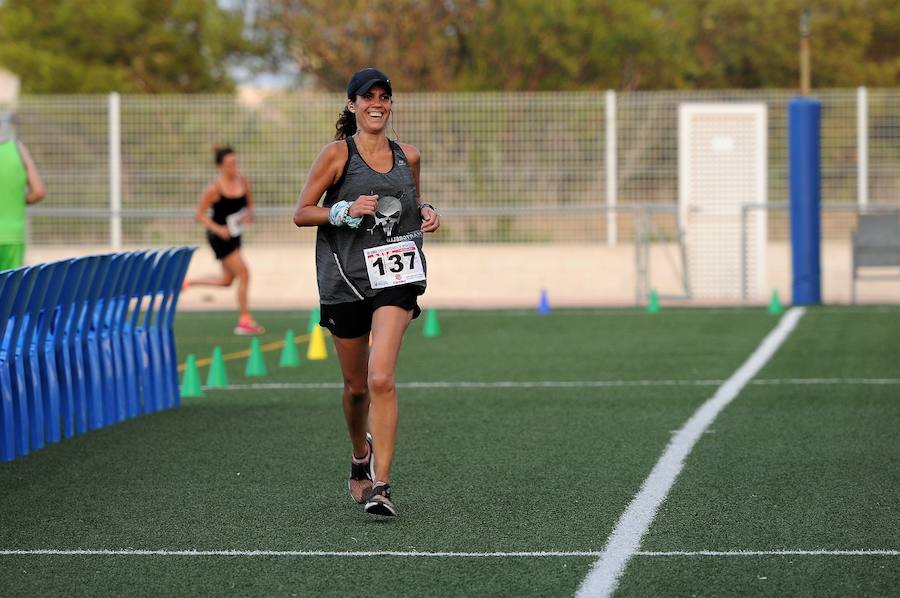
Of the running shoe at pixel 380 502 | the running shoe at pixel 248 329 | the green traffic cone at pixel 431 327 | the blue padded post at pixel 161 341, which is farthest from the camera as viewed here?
the running shoe at pixel 248 329

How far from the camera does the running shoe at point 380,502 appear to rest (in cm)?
698

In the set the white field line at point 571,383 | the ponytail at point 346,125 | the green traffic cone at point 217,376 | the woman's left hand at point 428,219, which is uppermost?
the ponytail at point 346,125

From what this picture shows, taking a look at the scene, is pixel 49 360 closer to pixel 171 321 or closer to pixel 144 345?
pixel 144 345

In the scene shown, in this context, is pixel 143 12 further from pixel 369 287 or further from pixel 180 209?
pixel 369 287

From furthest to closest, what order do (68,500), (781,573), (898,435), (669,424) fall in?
(669,424) < (898,435) < (68,500) < (781,573)

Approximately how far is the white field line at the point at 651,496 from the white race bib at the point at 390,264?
1.36 metres

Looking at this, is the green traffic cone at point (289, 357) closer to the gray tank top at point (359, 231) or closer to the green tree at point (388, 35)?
the gray tank top at point (359, 231)

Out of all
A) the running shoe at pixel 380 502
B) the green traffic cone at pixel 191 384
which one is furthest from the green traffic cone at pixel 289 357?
the running shoe at pixel 380 502

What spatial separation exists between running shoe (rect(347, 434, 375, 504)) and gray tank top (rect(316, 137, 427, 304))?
73cm

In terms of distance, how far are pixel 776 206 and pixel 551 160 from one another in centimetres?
340

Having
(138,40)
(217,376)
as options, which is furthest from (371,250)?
(138,40)

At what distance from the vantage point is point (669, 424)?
10250mm

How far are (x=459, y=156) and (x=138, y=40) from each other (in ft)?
84.9

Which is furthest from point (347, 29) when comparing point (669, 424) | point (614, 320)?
point (669, 424)
